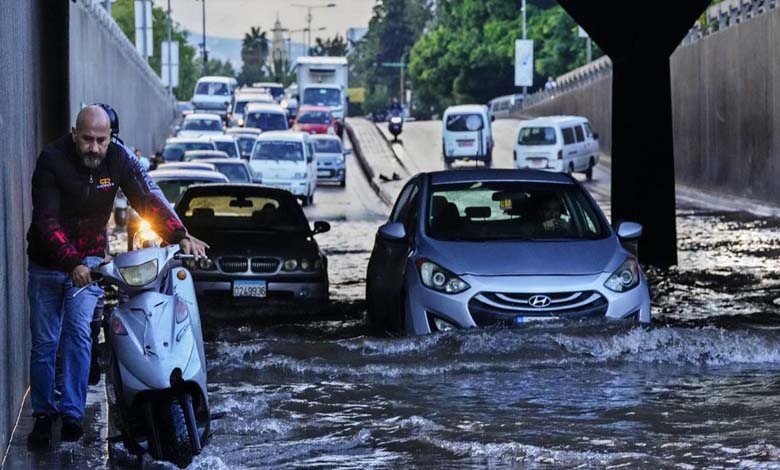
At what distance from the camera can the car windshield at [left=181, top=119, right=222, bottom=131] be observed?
211 feet

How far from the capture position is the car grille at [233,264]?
17.6 m

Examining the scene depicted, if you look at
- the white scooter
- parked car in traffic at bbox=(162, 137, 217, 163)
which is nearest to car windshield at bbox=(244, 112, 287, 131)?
parked car in traffic at bbox=(162, 137, 217, 163)

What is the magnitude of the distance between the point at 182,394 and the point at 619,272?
18.5 ft

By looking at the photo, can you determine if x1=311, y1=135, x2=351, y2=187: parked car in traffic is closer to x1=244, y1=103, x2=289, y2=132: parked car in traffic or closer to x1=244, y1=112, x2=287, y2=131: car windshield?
x1=244, y1=103, x2=289, y2=132: parked car in traffic

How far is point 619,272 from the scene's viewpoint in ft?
43.8

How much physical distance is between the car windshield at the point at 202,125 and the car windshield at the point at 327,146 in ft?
30.4

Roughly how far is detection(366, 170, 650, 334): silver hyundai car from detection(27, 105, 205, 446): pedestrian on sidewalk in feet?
13.7

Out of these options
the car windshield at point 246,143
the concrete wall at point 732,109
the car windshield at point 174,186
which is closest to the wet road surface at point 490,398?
the car windshield at point 174,186

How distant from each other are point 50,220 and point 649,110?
17.2m

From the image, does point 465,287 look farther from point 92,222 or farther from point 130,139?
point 130,139

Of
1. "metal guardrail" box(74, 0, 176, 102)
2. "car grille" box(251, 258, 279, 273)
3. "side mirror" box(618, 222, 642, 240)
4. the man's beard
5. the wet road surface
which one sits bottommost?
the wet road surface

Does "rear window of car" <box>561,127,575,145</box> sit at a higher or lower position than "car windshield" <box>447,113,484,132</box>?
lower

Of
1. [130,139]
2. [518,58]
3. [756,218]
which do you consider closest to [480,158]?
[130,139]

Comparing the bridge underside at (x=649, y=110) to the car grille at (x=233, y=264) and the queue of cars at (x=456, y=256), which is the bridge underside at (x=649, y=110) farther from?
the car grille at (x=233, y=264)
